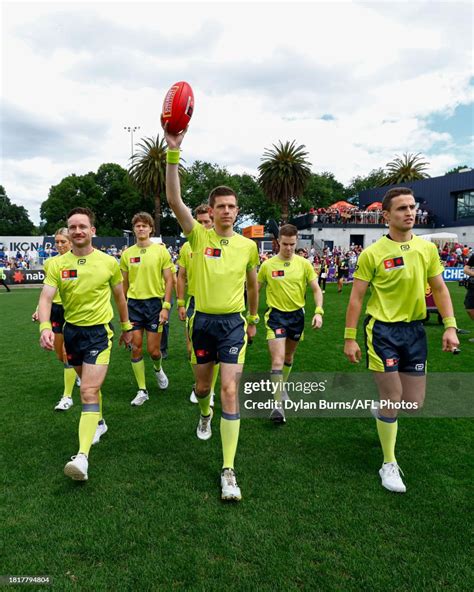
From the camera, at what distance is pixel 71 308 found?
4.04 m

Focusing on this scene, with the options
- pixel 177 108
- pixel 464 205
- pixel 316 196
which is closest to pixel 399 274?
pixel 177 108

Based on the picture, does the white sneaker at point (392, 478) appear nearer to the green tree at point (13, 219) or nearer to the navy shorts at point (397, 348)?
the navy shorts at point (397, 348)

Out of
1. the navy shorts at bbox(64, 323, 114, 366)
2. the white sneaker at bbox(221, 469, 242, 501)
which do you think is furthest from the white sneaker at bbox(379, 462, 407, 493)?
the navy shorts at bbox(64, 323, 114, 366)

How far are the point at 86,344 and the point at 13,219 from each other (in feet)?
286

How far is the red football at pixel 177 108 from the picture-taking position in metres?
3.20

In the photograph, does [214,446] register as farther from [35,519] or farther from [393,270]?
[393,270]

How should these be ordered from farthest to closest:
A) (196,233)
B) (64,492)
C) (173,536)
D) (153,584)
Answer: (196,233) → (64,492) → (173,536) → (153,584)

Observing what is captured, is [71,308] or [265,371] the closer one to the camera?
[71,308]

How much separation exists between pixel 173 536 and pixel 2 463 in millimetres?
2168

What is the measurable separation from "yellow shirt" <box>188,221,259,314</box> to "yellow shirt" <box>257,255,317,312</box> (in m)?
1.50

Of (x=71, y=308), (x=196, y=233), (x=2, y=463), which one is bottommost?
(x=2, y=463)

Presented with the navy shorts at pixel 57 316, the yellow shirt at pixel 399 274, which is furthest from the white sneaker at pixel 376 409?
the navy shorts at pixel 57 316

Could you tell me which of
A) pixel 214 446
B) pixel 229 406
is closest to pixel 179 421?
pixel 214 446

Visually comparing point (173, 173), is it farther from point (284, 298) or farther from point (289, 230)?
point (284, 298)
